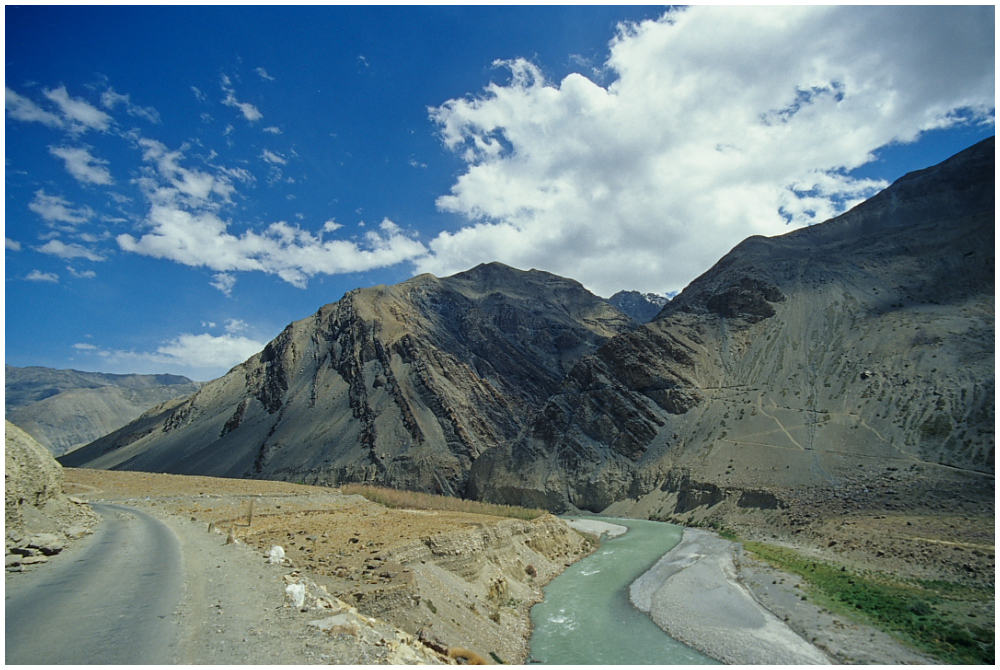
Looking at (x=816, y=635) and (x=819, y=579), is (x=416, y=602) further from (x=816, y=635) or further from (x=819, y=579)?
(x=819, y=579)

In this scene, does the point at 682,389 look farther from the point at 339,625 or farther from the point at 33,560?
the point at 33,560

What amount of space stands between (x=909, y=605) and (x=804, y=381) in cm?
4792

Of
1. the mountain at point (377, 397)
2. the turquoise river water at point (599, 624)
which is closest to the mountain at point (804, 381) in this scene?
the mountain at point (377, 397)

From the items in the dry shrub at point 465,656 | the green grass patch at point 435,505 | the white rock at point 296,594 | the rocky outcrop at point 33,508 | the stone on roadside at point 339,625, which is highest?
the rocky outcrop at point 33,508

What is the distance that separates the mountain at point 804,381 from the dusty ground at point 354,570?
26.7 metres

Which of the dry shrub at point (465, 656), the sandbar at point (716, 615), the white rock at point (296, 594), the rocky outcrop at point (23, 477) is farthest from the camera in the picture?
the sandbar at point (716, 615)

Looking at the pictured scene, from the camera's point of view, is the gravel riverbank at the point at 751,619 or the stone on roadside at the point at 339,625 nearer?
the stone on roadside at the point at 339,625

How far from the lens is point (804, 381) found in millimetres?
62281

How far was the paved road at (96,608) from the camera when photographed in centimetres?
760

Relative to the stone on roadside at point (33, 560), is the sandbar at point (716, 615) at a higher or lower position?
lower

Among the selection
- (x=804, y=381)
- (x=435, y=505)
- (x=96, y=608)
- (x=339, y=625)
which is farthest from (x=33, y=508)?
(x=804, y=381)

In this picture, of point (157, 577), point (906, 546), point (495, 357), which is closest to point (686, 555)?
point (906, 546)

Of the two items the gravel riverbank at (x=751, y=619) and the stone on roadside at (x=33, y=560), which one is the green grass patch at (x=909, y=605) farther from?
the stone on roadside at (x=33, y=560)

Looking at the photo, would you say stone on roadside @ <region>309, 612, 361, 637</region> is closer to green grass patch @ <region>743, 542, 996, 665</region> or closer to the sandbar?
the sandbar
